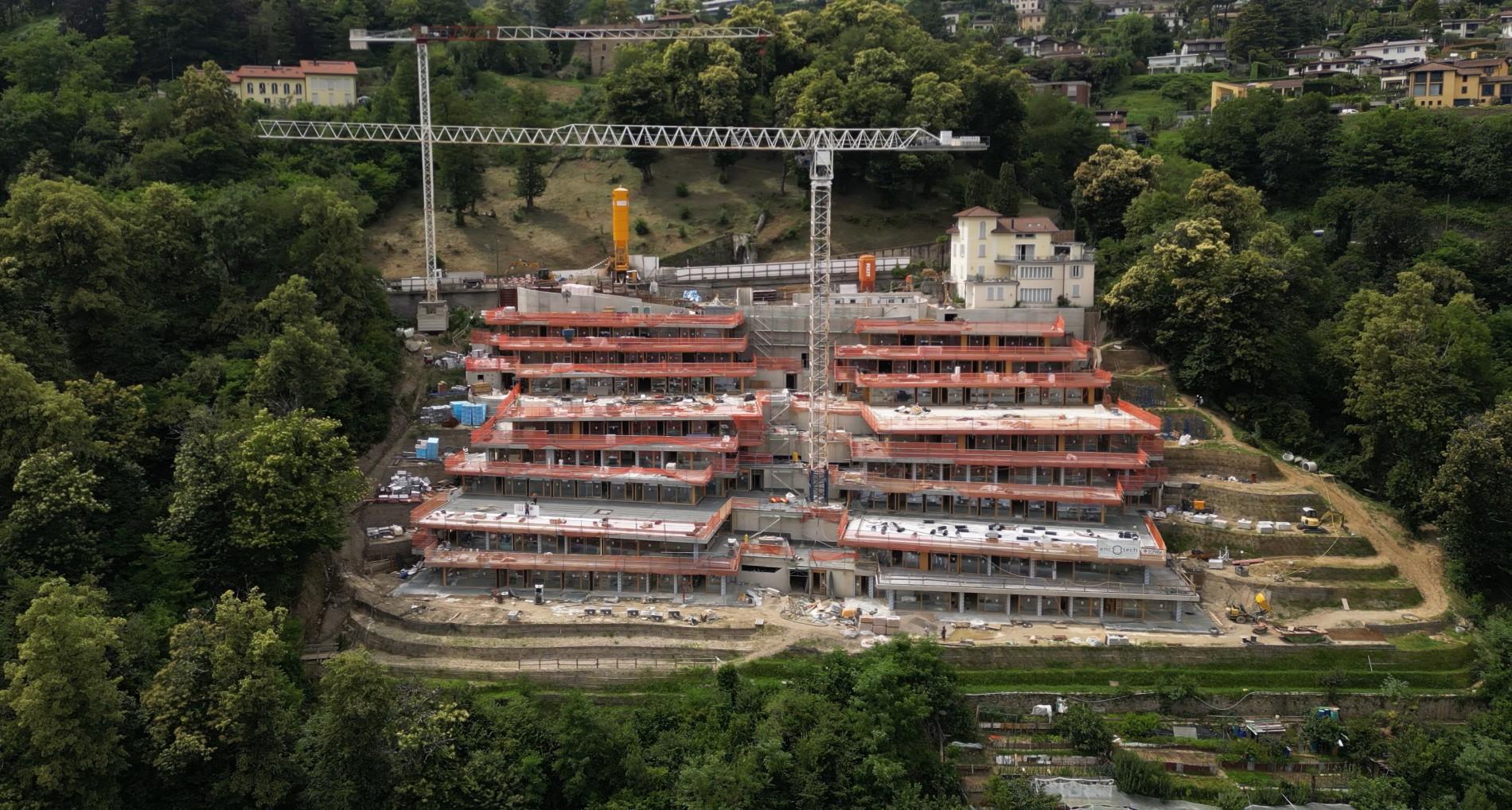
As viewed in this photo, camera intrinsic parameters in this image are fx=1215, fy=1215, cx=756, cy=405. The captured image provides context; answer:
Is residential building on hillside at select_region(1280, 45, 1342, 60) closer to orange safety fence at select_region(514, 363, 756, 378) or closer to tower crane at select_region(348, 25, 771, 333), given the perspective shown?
tower crane at select_region(348, 25, 771, 333)

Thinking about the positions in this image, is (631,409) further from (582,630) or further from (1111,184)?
(1111,184)

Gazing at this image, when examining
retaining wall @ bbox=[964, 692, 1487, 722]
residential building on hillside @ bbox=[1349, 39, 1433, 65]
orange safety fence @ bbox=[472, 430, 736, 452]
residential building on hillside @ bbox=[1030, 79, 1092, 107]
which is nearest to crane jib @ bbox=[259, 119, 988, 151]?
orange safety fence @ bbox=[472, 430, 736, 452]

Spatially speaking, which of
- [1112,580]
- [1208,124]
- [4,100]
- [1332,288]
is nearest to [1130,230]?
[1332,288]

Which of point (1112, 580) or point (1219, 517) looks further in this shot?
point (1219, 517)

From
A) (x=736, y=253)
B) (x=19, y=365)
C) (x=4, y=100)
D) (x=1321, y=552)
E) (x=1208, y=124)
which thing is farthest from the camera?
(x=1208, y=124)

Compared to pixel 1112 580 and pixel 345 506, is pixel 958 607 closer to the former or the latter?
pixel 1112 580

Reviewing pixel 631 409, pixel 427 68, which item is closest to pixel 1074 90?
pixel 427 68

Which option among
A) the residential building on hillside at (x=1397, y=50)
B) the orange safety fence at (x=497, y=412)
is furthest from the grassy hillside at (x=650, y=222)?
the residential building on hillside at (x=1397, y=50)
